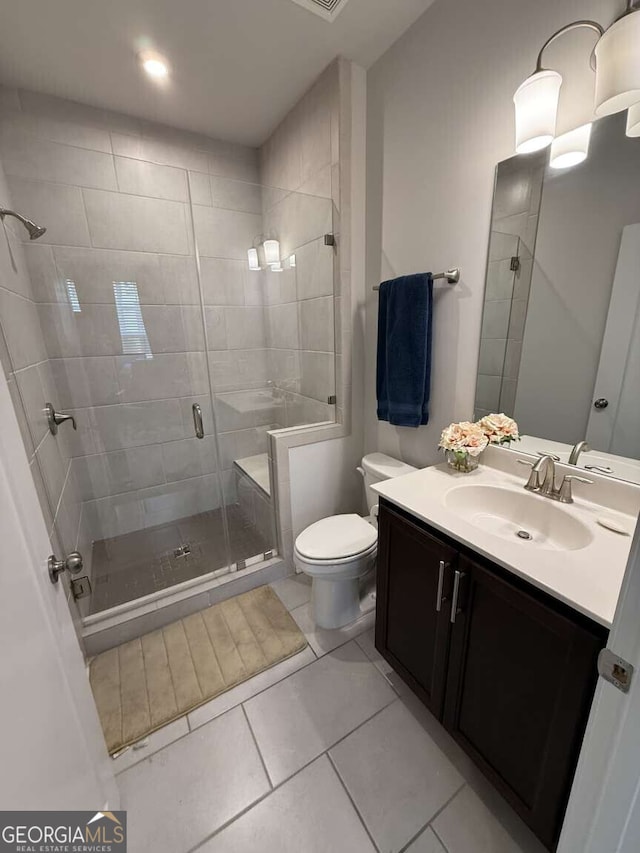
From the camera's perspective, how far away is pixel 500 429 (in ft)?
4.43

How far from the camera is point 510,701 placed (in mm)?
917

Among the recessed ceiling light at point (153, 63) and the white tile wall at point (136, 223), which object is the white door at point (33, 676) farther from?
the recessed ceiling light at point (153, 63)

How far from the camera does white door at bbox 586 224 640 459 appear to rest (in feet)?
3.34

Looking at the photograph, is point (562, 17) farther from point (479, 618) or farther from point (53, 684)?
point (53, 684)

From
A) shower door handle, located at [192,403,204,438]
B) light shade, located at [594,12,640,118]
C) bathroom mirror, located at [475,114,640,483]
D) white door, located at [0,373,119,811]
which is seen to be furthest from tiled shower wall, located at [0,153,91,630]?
light shade, located at [594,12,640,118]

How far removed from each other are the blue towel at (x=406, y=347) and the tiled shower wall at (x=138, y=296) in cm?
106

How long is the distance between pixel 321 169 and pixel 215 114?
2.61ft

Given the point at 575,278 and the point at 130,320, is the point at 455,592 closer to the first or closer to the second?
the point at 575,278

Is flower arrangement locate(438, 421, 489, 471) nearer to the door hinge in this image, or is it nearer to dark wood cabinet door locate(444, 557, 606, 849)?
dark wood cabinet door locate(444, 557, 606, 849)

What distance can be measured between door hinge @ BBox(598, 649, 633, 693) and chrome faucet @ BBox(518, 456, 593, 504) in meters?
0.73

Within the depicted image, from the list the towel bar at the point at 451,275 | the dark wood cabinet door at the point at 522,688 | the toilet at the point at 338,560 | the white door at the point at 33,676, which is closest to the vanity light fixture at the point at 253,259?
the towel bar at the point at 451,275

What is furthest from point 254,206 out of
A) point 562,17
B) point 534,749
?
point 534,749

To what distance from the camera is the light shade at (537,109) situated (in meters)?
1.03

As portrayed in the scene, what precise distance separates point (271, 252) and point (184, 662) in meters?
2.47
